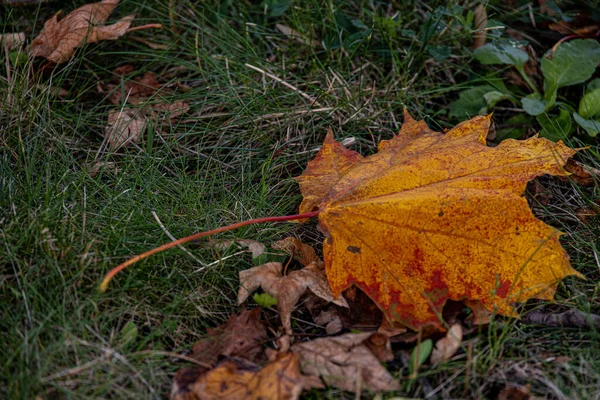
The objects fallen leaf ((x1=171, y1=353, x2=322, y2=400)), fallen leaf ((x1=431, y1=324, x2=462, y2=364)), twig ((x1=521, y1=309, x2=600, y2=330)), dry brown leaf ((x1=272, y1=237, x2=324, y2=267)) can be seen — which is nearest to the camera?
fallen leaf ((x1=171, y1=353, x2=322, y2=400))

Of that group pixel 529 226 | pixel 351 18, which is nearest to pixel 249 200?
pixel 529 226

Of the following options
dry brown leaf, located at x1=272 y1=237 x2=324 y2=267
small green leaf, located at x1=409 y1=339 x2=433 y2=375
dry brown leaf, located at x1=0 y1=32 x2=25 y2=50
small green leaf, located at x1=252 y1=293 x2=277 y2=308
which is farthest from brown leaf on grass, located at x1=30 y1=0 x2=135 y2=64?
small green leaf, located at x1=409 y1=339 x2=433 y2=375

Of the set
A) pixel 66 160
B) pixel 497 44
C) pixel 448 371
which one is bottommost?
pixel 448 371

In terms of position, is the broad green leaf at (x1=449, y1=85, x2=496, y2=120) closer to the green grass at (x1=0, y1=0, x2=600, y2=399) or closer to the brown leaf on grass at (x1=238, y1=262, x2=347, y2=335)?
the green grass at (x1=0, y1=0, x2=600, y2=399)

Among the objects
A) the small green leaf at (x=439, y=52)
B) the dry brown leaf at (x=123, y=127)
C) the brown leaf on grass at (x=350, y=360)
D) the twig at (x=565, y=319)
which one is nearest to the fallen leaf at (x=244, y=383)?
the brown leaf on grass at (x=350, y=360)

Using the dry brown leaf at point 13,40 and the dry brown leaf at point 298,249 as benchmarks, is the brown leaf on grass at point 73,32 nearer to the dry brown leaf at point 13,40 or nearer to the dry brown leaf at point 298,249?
the dry brown leaf at point 13,40

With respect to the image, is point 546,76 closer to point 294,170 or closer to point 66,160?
point 294,170

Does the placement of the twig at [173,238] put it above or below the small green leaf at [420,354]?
above
